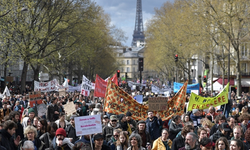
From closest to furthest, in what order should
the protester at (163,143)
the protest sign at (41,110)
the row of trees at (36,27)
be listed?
the protester at (163,143), the protest sign at (41,110), the row of trees at (36,27)

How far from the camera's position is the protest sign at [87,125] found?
6.88m

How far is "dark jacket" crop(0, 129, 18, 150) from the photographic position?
271 inches

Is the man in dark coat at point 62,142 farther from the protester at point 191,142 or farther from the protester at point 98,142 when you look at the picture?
the protester at point 191,142

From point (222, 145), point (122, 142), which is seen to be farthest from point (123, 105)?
point (222, 145)

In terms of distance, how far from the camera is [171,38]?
4762cm

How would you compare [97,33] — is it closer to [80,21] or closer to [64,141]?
[80,21]

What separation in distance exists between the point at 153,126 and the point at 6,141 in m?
3.81

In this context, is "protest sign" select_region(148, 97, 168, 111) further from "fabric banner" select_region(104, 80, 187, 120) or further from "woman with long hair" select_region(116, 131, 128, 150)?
"woman with long hair" select_region(116, 131, 128, 150)

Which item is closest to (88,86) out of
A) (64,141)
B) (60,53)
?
(64,141)

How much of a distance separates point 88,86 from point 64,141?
12.5 m

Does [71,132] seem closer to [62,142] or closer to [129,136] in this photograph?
[129,136]

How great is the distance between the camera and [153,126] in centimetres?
959

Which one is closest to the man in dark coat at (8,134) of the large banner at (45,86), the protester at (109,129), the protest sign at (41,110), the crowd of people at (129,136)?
the crowd of people at (129,136)

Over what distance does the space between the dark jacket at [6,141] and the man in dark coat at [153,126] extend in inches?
136
